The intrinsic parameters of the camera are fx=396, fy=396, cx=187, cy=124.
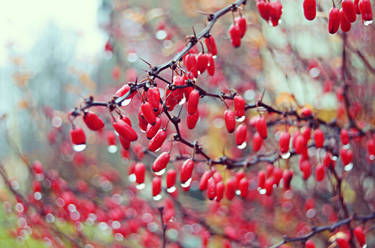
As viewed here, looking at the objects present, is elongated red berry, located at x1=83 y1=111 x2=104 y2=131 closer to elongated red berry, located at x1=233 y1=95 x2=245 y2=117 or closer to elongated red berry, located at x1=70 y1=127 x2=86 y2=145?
elongated red berry, located at x1=70 y1=127 x2=86 y2=145

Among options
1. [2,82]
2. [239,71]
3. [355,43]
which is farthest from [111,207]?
[2,82]

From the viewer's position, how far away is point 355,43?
3752mm

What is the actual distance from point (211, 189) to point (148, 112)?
625mm

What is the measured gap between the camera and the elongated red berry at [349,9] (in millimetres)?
1493

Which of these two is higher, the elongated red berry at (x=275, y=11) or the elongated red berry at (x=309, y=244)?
the elongated red berry at (x=275, y=11)

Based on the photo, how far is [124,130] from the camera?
1438 mm

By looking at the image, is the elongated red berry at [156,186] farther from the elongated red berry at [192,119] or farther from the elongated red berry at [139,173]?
the elongated red berry at [192,119]

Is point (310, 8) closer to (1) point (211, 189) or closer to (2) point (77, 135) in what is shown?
(1) point (211, 189)

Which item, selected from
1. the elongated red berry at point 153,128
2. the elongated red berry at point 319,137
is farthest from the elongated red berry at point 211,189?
the elongated red berry at point 319,137

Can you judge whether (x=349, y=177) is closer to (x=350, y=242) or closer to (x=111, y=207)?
(x=350, y=242)

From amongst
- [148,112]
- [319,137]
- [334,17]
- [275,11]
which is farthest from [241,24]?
[148,112]

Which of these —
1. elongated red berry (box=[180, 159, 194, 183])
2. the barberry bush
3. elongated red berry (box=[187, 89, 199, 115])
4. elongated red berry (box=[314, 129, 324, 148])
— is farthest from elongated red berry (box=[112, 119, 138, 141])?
elongated red berry (box=[314, 129, 324, 148])

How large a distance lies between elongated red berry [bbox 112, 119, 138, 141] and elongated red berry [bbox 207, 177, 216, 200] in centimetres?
56

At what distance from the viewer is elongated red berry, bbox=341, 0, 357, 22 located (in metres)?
1.49
